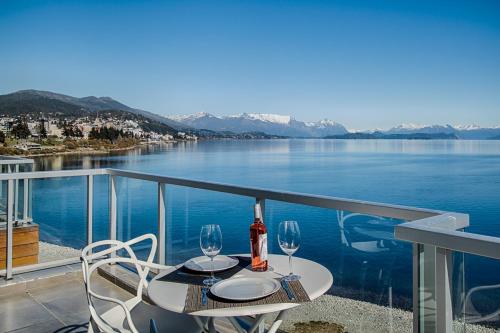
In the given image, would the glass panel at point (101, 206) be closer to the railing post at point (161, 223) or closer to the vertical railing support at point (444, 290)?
the railing post at point (161, 223)

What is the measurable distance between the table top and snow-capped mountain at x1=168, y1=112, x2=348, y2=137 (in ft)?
234

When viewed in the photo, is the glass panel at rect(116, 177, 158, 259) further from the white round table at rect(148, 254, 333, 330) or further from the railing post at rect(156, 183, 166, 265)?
the white round table at rect(148, 254, 333, 330)

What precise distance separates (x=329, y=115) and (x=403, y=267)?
58.6 m

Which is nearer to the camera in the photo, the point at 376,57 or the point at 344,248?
the point at 344,248

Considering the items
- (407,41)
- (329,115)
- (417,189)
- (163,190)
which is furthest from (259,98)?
(163,190)

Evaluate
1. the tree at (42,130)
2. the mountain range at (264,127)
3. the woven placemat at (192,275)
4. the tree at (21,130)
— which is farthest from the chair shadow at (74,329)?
the mountain range at (264,127)

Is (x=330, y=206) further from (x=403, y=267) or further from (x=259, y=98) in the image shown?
(x=259, y=98)

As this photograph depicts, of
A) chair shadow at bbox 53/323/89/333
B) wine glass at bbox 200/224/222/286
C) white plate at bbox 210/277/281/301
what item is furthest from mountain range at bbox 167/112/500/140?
white plate at bbox 210/277/281/301

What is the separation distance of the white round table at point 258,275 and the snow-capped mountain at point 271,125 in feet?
234

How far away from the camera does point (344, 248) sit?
221 centimetres

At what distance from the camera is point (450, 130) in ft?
240

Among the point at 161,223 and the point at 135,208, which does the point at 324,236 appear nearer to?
the point at 161,223

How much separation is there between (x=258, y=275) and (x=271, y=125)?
90938mm

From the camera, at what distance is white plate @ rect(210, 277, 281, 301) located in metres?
1.43
